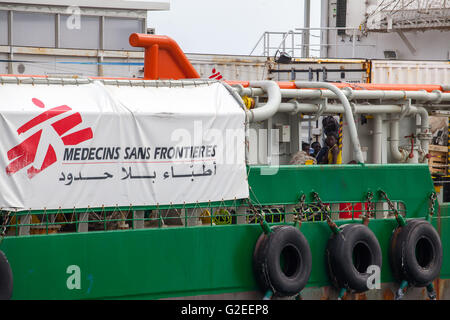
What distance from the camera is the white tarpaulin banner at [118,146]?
9.41 metres

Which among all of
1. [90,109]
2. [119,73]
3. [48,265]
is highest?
[119,73]

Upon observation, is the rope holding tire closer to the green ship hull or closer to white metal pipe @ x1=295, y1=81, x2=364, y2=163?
the green ship hull

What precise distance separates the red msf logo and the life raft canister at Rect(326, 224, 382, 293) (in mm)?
4073

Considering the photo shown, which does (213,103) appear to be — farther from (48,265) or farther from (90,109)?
(48,265)

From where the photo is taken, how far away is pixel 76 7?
25.7m

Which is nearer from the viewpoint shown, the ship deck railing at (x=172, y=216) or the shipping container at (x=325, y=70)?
the ship deck railing at (x=172, y=216)

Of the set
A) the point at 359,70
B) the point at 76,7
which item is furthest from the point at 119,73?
the point at 359,70

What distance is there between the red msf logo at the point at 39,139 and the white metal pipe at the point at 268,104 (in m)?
2.69

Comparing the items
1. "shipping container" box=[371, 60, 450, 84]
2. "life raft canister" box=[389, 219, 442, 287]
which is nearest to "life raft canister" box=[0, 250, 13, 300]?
"life raft canister" box=[389, 219, 442, 287]

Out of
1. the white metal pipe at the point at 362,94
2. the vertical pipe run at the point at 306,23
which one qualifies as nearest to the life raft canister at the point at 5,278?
the white metal pipe at the point at 362,94

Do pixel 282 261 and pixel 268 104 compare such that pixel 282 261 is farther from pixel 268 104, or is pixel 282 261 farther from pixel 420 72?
pixel 420 72

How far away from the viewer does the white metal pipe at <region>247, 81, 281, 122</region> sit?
11367mm

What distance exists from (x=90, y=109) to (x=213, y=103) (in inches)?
74.5

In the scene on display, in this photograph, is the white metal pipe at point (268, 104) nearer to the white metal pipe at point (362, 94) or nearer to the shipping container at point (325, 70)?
the white metal pipe at point (362, 94)
